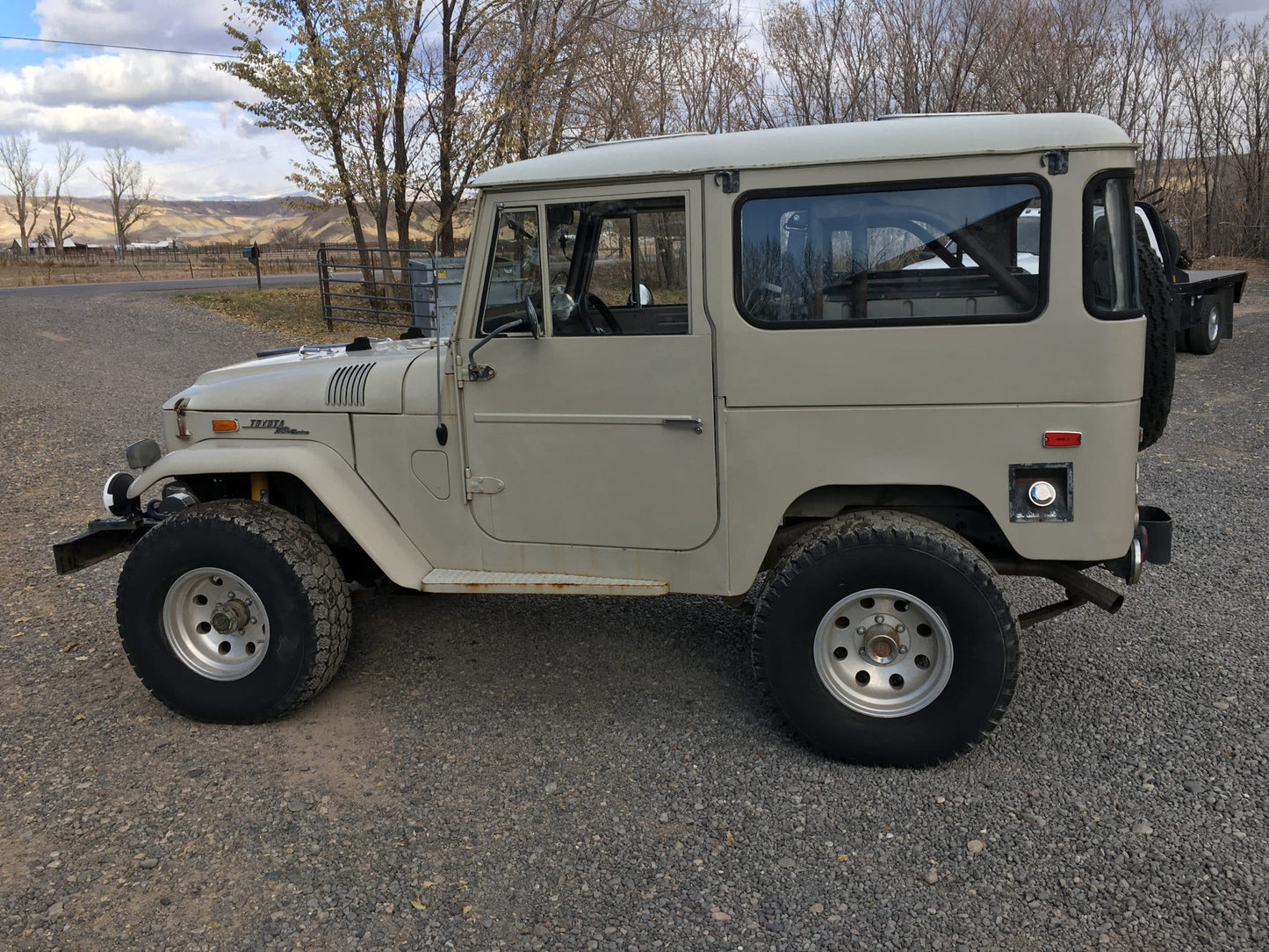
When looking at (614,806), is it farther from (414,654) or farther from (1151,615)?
(1151,615)

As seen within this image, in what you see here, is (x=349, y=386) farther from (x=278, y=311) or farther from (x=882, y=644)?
(x=278, y=311)

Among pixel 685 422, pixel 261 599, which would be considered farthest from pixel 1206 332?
pixel 261 599

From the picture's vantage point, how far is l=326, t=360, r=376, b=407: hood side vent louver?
4113mm

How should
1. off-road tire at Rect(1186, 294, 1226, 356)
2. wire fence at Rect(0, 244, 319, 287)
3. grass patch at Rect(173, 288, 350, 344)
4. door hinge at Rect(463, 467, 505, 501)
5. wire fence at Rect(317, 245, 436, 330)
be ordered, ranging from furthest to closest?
wire fence at Rect(0, 244, 319, 287) < grass patch at Rect(173, 288, 350, 344) < wire fence at Rect(317, 245, 436, 330) < off-road tire at Rect(1186, 294, 1226, 356) < door hinge at Rect(463, 467, 505, 501)

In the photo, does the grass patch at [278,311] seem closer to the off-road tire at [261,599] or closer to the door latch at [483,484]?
the off-road tire at [261,599]

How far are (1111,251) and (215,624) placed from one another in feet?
12.7

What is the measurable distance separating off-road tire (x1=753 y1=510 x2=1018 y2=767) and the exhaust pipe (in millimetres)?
361

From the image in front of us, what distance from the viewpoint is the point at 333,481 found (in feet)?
13.4

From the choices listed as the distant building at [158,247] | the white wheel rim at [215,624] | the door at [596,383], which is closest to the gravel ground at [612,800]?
the white wheel rim at [215,624]

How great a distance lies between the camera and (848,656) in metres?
3.75

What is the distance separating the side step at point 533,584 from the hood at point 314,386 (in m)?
0.75

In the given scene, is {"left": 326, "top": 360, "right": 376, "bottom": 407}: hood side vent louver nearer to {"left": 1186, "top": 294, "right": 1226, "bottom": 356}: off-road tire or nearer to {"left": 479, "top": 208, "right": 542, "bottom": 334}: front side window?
{"left": 479, "top": 208, "right": 542, "bottom": 334}: front side window

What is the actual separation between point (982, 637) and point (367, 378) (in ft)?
8.91

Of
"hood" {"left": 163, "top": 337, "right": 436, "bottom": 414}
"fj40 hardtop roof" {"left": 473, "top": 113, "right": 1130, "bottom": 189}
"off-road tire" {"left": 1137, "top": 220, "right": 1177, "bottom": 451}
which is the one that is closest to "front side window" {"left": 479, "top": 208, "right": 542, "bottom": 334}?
"fj40 hardtop roof" {"left": 473, "top": 113, "right": 1130, "bottom": 189}
